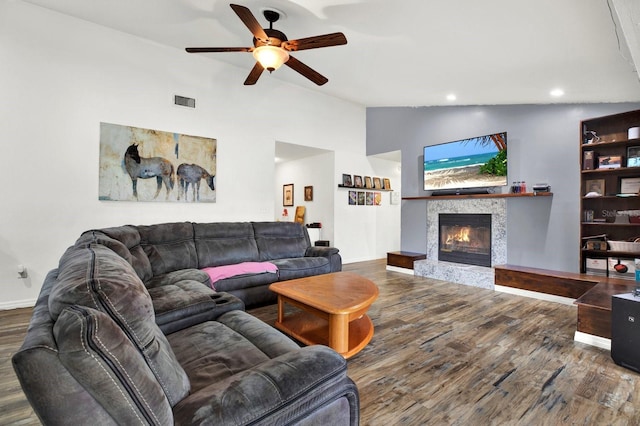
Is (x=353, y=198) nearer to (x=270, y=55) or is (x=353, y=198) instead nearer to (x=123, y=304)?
(x=270, y=55)

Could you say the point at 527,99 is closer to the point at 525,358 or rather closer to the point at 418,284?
the point at 418,284

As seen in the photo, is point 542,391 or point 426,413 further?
point 542,391

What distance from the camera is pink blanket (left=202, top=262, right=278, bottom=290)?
3.15 metres

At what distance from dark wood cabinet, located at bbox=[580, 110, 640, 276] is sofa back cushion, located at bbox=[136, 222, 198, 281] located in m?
4.80

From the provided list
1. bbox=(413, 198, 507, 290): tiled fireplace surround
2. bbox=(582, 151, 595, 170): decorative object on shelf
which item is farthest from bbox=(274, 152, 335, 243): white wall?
bbox=(582, 151, 595, 170): decorative object on shelf

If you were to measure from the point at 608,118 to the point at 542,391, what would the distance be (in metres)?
3.57

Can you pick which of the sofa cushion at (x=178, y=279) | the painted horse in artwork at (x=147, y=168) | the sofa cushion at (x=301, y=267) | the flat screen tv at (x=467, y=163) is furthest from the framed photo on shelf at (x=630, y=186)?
the painted horse in artwork at (x=147, y=168)

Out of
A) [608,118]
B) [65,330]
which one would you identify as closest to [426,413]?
[65,330]

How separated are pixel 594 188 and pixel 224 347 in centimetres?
467

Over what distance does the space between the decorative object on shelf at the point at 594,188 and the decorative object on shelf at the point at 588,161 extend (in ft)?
0.72

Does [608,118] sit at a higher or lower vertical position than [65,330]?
higher

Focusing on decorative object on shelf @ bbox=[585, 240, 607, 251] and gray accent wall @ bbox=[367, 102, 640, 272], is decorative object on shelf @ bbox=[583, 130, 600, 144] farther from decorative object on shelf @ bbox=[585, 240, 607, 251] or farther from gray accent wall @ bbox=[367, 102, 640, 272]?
decorative object on shelf @ bbox=[585, 240, 607, 251]

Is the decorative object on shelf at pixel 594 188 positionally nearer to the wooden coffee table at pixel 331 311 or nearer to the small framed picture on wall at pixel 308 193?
the wooden coffee table at pixel 331 311

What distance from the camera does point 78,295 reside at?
2.61 feet
